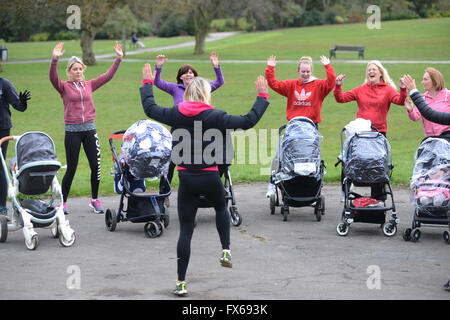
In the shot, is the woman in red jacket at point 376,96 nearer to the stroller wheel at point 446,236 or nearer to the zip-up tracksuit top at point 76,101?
the stroller wheel at point 446,236

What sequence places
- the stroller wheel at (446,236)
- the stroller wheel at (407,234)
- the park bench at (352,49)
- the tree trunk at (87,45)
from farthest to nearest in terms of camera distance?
the park bench at (352,49) < the tree trunk at (87,45) < the stroller wheel at (407,234) < the stroller wheel at (446,236)

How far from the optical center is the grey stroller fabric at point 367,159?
26.8 ft

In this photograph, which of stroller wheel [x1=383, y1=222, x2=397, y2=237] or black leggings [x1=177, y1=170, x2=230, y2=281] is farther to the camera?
stroller wheel [x1=383, y1=222, x2=397, y2=237]

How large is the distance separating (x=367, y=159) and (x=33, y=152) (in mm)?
3803

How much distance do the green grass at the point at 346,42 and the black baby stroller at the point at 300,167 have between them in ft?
101

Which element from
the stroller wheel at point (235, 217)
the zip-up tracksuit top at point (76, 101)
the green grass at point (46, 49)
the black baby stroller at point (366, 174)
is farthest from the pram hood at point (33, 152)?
the green grass at point (46, 49)

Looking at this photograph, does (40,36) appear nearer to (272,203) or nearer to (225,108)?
(225,108)

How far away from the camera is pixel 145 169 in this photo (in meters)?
8.20

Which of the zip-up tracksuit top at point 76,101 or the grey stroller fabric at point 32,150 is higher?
the zip-up tracksuit top at point 76,101

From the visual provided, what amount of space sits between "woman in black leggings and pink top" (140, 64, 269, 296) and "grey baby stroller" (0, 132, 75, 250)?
2304mm

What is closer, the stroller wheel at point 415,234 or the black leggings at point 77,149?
the stroller wheel at point 415,234

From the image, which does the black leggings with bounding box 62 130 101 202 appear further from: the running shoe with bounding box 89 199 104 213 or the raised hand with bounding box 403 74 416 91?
the raised hand with bounding box 403 74 416 91

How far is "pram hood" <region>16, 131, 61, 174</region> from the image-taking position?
770 centimetres

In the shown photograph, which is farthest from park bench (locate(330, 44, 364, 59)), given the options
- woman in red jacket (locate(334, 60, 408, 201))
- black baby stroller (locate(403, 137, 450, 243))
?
black baby stroller (locate(403, 137, 450, 243))
